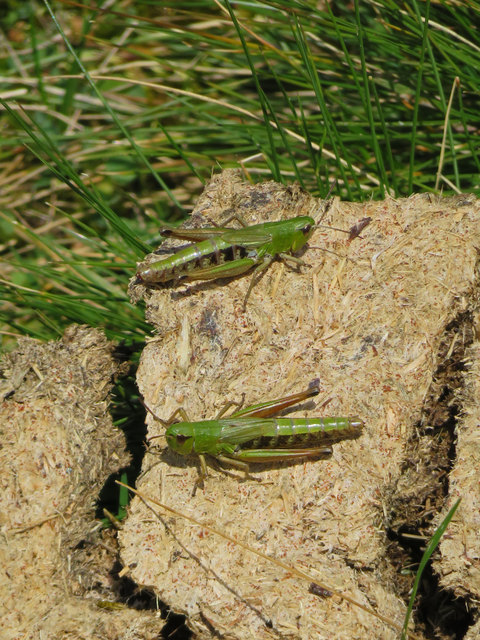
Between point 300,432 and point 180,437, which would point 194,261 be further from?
point 300,432

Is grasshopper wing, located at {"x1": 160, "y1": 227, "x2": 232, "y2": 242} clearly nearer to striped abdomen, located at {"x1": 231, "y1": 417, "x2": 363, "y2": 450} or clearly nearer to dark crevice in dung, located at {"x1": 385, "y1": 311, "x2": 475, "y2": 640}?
striped abdomen, located at {"x1": 231, "y1": 417, "x2": 363, "y2": 450}

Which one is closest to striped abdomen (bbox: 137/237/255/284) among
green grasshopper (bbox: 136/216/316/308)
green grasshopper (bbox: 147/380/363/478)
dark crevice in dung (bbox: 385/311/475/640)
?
green grasshopper (bbox: 136/216/316/308)

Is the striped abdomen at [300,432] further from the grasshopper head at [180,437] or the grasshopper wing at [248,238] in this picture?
the grasshopper wing at [248,238]

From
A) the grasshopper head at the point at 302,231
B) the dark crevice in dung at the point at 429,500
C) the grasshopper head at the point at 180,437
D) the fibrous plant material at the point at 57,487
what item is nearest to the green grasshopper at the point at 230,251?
the grasshopper head at the point at 302,231

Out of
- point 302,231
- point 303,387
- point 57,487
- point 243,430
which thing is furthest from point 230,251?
point 57,487

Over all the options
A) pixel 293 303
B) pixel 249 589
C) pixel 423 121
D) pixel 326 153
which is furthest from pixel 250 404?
pixel 423 121

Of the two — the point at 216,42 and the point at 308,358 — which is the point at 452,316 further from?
the point at 216,42
